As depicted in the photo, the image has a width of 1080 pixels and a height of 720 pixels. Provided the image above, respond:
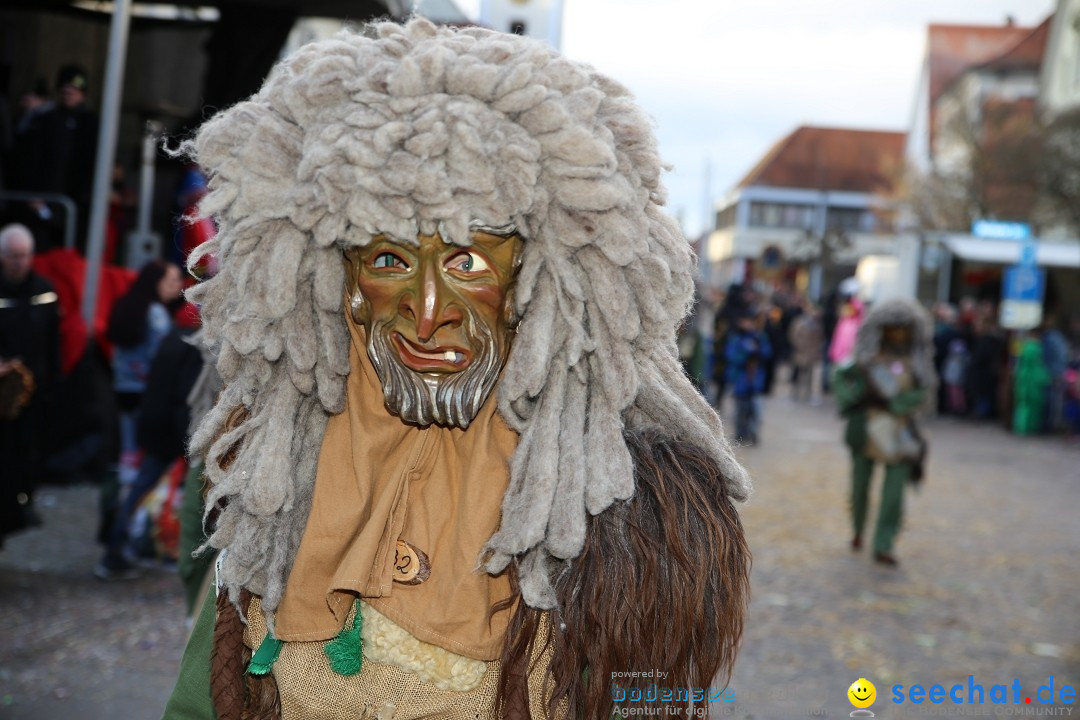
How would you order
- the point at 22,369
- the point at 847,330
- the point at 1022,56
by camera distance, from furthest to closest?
the point at 1022,56 → the point at 847,330 → the point at 22,369

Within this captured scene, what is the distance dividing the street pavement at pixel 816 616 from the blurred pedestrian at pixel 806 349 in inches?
367

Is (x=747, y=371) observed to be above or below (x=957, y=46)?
below

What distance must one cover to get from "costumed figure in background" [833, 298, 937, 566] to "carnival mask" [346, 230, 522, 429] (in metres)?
6.06

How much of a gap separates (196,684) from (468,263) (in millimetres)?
932

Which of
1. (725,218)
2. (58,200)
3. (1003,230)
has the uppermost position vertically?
(725,218)

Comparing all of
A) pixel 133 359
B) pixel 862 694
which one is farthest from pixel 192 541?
pixel 133 359

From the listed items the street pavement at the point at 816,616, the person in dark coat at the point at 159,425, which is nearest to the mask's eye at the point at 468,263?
the street pavement at the point at 816,616

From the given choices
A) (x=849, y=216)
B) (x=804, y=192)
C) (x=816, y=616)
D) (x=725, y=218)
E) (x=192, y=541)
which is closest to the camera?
(x=192, y=541)

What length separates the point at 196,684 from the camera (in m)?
2.07

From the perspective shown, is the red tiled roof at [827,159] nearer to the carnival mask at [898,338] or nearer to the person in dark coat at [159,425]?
the carnival mask at [898,338]

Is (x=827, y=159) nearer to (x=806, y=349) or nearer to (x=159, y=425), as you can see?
(x=806, y=349)

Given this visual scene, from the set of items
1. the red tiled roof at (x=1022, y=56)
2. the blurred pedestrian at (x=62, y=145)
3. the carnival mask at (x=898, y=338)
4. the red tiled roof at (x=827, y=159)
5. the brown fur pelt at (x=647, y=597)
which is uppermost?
the red tiled roof at (x=827, y=159)

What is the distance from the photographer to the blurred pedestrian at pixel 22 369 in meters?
5.91

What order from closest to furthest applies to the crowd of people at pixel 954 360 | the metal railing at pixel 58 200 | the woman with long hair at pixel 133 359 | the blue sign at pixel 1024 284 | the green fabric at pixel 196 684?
the green fabric at pixel 196 684, the woman with long hair at pixel 133 359, the metal railing at pixel 58 200, the crowd of people at pixel 954 360, the blue sign at pixel 1024 284
